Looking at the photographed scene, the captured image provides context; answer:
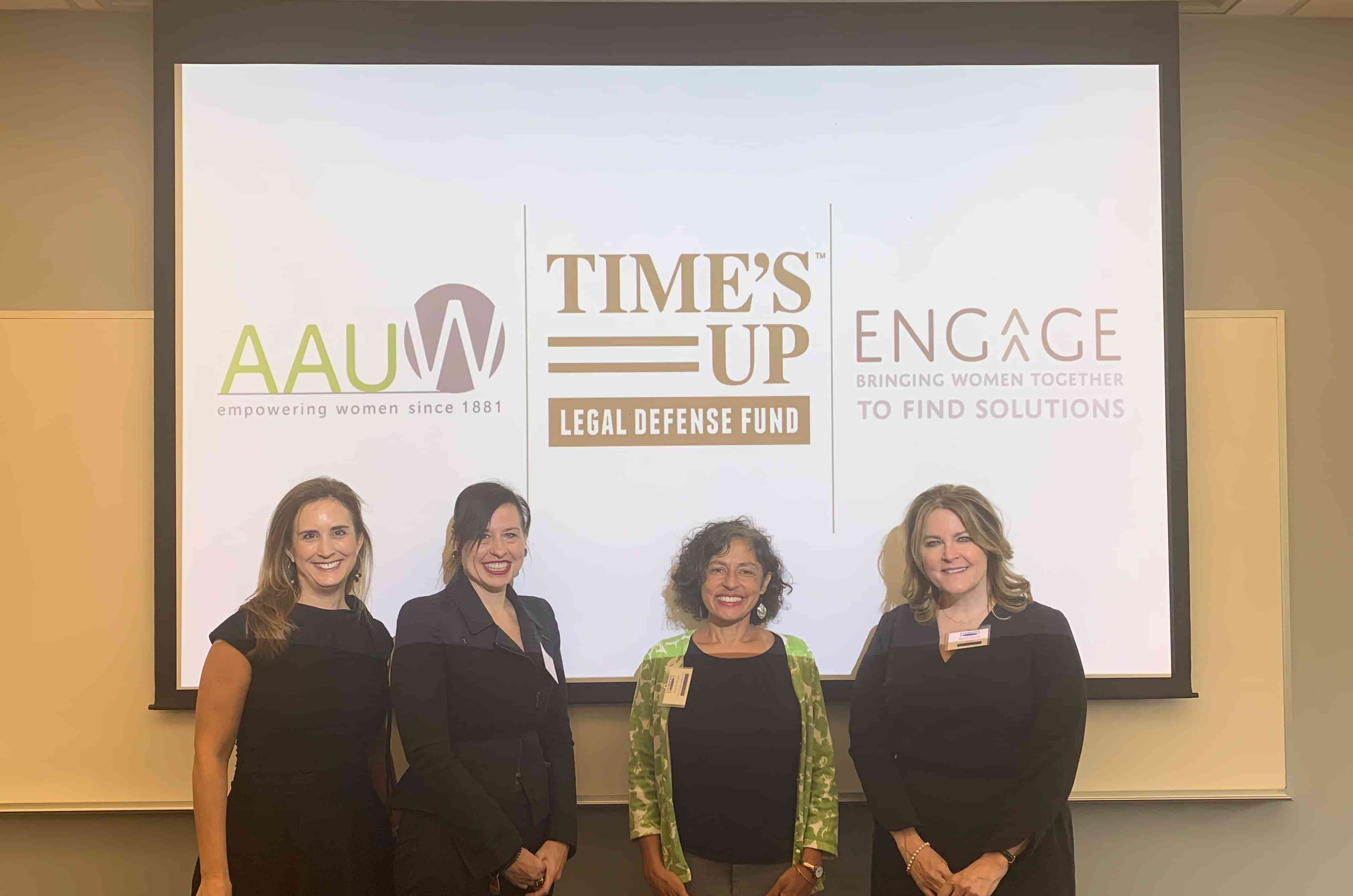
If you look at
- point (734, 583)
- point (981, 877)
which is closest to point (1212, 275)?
point (734, 583)

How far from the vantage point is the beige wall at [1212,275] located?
8.85 feet

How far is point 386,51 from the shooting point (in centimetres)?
→ 270

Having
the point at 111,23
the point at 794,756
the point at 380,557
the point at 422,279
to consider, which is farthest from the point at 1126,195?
the point at 111,23

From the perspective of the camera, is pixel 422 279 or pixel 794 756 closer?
pixel 794 756

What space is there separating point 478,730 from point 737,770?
2.09 ft

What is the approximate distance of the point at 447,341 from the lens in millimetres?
2662

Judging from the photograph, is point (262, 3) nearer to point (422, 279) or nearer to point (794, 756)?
point (422, 279)

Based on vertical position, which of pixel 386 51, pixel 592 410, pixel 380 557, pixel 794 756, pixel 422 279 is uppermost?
pixel 386 51

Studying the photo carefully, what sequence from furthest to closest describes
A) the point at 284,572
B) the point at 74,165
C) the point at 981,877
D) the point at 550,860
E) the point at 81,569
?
1. the point at 74,165
2. the point at 81,569
3. the point at 284,572
4. the point at 550,860
5. the point at 981,877

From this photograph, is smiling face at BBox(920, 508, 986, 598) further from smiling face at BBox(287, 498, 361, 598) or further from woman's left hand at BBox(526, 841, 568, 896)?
smiling face at BBox(287, 498, 361, 598)

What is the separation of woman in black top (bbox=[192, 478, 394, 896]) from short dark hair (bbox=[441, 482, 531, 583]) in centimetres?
35

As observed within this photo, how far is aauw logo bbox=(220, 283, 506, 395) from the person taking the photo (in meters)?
2.65

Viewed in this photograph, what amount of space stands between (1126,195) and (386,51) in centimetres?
226

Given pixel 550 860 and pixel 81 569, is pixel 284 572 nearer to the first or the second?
pixel 81 569
